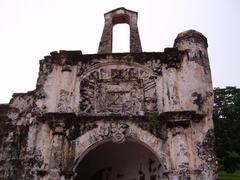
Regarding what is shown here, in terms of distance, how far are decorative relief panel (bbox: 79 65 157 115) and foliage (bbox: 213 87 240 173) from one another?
→ 9.35 meters

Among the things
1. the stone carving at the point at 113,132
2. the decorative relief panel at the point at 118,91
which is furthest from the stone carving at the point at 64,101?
the stone carving at the point at 113,132

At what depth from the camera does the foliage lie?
1595 centimetres

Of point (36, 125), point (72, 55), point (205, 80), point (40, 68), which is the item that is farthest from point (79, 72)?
point (205, 80)

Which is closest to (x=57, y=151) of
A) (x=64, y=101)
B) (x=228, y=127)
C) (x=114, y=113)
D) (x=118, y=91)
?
(x=64, y=101)

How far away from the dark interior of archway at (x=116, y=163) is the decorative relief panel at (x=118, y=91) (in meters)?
2.27

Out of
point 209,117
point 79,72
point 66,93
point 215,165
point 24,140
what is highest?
point 79,72

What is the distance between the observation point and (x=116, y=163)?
10555mm

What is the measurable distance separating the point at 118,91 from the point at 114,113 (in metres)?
0.65

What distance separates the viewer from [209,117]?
24.6ft

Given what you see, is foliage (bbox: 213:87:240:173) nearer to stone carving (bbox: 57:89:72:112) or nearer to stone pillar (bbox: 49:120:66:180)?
stone carving (bbox: 57:89:72:112)

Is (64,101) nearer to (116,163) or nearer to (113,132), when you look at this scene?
(113,132)

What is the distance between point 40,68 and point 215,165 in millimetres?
5036

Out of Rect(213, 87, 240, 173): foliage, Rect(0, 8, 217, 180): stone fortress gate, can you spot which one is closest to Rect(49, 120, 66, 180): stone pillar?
Rect(0, 8, 217, 180): stone fortress gate

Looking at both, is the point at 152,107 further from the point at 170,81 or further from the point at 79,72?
the point at 79,72
